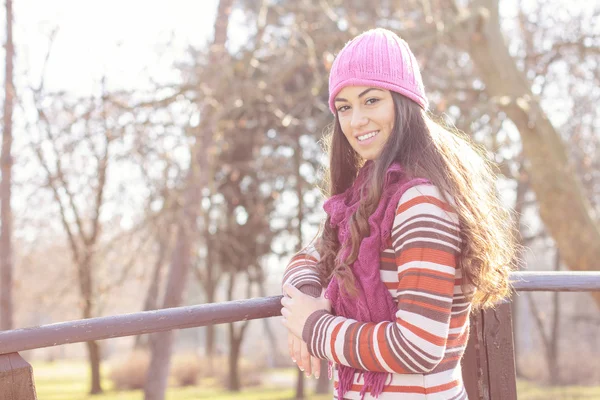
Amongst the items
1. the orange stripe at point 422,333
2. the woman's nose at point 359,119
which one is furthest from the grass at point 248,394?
the orange stripe at point 422,333

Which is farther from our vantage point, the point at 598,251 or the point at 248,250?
the point at 248,250

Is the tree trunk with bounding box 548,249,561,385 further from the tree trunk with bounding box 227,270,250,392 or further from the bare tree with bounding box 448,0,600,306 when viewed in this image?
the bare tree with bounding box 448,0,600,306

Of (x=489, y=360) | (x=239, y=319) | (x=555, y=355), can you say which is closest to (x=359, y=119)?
(x=239, y=319)

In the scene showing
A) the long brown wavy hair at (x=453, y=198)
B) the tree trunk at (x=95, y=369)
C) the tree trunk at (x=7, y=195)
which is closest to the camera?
the long brown wavy hair at (x=453, y=198)

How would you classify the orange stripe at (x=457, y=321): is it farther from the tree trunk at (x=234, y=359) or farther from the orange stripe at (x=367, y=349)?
the tree trunk at (x=234, y=359)

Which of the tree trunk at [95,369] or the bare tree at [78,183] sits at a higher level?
the bare tree at [78,183]

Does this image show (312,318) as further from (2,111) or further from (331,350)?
(2,111)

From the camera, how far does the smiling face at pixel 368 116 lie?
5.61 ft

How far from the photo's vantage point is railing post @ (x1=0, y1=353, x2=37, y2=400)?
164 centimetres

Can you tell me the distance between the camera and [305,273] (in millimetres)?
1854

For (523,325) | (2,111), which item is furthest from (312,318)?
(523,325)

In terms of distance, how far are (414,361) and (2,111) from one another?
6709mm

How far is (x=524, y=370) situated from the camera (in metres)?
16.7

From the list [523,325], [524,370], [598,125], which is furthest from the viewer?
[523,325]
